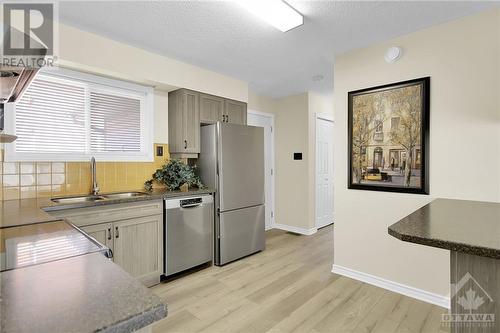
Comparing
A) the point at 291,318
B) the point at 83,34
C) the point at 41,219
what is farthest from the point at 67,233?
the point at 83,34

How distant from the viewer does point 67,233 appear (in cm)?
123

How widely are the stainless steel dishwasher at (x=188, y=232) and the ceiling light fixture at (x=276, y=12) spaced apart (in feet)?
6.30

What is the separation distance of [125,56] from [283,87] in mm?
2355

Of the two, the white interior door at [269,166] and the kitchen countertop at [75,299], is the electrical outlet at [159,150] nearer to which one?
the white interior door at [269,166]

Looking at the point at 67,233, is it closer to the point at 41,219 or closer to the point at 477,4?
the point at 41,219

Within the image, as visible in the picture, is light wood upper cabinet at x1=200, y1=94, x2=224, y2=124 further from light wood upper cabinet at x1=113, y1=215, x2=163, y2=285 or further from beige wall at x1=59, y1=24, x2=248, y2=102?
light wood upper cabinet at x1=113, y1=215, x2=163, y2=285

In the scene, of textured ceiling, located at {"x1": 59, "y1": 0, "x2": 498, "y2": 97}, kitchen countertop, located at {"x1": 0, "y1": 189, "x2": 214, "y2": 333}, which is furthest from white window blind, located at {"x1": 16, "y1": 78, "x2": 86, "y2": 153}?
kitchen countertop, located at {"x1": 0, "y1": 189, "x2": 214, "y2": 333}

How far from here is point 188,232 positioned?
2.89 m

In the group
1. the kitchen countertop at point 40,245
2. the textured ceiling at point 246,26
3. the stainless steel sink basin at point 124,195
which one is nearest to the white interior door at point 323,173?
the textured ceiling at point 246,26

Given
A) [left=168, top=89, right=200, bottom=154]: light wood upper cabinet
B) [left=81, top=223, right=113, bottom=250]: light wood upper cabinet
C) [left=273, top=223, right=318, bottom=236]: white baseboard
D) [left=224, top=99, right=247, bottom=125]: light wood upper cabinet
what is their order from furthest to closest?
[left=273, top=223, right=318, bottom=236]: white baseboard, [left=224, top=99, right=247, bottom=125]: light wood upper cabinet, [left=168, top=89, right=200, bottom=154]: light wood upper cabinet, [left=81, top=223, right=113, bottom=250]: light wood upper cabinet

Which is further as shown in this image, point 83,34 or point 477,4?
point 83,34

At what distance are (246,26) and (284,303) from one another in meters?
2.47

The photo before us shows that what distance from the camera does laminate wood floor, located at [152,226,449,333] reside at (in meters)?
1.99

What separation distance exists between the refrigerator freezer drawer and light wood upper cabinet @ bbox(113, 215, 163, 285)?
760 millimetres
